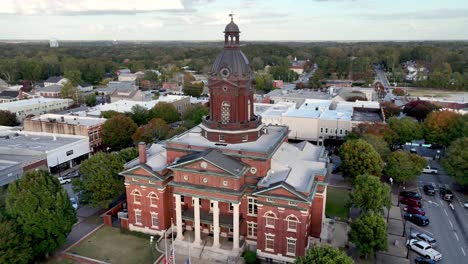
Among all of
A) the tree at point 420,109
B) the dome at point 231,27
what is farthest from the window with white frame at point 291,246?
the tree at point 420,109

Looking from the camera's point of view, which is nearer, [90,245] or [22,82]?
[90,245]

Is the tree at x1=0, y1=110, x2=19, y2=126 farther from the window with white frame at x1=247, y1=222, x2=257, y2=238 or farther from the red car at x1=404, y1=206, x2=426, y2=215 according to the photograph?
the red car at x1=404, y1=206, x2=426, y2=215

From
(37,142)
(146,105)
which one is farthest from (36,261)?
(146,105)

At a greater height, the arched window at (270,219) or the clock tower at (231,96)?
the clock tower at (231,96)

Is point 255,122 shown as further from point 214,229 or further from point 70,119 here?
point 70,119

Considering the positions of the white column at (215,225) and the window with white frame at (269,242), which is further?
the white column at (215,225)

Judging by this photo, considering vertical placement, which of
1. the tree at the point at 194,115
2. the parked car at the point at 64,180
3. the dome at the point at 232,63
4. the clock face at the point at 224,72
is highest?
the dome at the point at 232,63

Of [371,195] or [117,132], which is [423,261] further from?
[117,132]

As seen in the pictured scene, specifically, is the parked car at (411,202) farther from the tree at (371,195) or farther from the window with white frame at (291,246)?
the window with white frame at (291,246)
